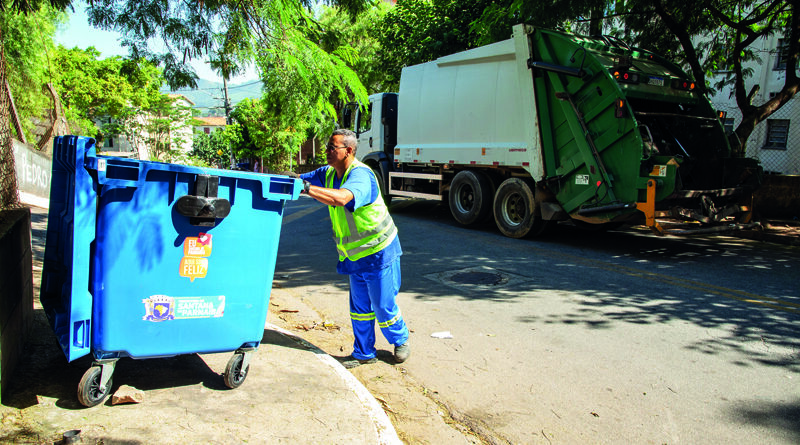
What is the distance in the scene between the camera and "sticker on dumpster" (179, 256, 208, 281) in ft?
9.89

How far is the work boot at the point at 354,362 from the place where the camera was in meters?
3.93

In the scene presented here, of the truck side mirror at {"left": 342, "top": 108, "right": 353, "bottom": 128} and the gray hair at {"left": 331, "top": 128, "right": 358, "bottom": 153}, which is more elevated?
the truck side mirror at {"left": 342, "top": 108, "right": 353, "bottom": 128}

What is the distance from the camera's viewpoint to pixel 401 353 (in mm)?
4012

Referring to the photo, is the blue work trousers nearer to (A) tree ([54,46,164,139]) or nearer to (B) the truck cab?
(B) the truck cab

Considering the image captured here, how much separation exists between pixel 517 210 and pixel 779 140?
59.4 feet

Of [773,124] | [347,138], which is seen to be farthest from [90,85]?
[773,124]

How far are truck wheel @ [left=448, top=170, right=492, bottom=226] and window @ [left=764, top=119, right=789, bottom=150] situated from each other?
17.3 m

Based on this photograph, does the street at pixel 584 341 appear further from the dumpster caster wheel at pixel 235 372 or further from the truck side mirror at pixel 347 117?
the truck side mirror at pixel 347 117

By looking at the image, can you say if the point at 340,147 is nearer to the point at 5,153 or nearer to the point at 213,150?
the point at 5,153

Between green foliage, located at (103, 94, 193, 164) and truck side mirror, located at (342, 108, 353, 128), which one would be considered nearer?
truck side mirror, located at (342, 108, 353, 128)

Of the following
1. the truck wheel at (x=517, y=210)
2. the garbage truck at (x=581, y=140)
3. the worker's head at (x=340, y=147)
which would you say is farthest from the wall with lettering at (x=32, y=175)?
the worker's head at (x=340, y=147)

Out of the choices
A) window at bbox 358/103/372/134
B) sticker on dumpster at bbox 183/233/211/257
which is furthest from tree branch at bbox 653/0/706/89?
sticker on dumpster at bbox 183/233/211/257

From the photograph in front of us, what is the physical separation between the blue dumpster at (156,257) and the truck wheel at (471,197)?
274 inches

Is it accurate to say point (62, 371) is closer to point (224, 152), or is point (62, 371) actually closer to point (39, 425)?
point (39, 425)
